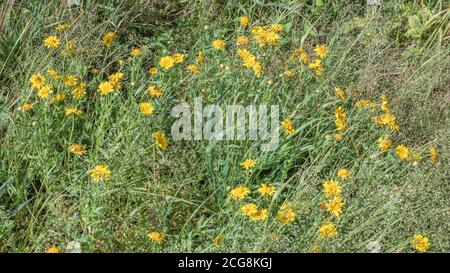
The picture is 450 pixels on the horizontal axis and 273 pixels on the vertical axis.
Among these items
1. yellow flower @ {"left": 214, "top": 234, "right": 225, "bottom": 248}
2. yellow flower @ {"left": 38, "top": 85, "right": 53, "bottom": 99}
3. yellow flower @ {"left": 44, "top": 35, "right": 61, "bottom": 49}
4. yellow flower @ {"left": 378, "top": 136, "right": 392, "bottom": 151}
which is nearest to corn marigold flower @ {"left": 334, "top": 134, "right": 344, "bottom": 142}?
yellow flower @ {"left": 378, "top": 136, "right": 392, "bottom": 151}

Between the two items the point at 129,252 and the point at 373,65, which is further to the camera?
the point at 373,65

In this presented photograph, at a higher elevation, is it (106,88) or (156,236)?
(106,88)

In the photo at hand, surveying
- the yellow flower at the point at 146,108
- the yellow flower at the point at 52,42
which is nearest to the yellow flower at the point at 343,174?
the yellow flower at the point at 146,108

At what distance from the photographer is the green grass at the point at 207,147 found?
8.45 ft

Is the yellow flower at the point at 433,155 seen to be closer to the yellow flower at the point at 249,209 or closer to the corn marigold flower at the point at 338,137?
the corn marigold flower at the point at 338,137

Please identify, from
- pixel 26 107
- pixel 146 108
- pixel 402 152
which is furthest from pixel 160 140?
pixel 402 152

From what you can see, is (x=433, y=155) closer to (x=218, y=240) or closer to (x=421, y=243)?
(x=421, y=243)

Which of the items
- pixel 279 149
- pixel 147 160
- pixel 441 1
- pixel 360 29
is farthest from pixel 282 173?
pixel 441 1

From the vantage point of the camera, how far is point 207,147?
112 inches

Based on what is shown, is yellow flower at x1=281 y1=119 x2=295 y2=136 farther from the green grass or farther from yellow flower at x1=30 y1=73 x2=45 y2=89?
yellow flower at x1=30 y1=73 x2=45 y2=89
